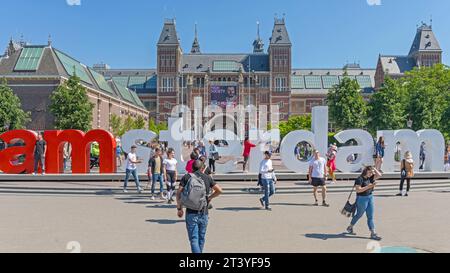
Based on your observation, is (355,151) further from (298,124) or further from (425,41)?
(425,41)

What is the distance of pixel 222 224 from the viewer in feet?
29.8

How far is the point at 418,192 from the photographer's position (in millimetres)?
14633

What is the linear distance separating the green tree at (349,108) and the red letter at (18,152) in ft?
113

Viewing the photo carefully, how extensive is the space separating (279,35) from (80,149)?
81.9 m

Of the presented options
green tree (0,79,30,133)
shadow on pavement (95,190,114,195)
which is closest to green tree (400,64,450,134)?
shadow on pavement (95,190,114,195)

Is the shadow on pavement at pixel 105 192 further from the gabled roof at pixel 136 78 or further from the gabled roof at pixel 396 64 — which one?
the gabled roof at pixel 136 78

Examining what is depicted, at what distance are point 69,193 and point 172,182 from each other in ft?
14.4

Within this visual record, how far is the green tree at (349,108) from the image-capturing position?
145ft

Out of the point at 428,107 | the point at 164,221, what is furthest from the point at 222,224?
the point at 428,107

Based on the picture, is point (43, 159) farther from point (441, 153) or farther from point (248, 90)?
point (248, 90)

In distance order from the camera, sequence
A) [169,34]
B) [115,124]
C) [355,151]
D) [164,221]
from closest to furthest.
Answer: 1. [164,221]
2. [355,151]
3. [115,124]
4. [169,34]

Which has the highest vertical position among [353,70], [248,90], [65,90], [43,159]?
[353,70]

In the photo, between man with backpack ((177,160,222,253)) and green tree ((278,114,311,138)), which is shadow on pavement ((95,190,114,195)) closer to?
man with backpack ((177,160,222,253))

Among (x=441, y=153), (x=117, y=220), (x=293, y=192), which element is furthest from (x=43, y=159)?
(x=441, y=153)
